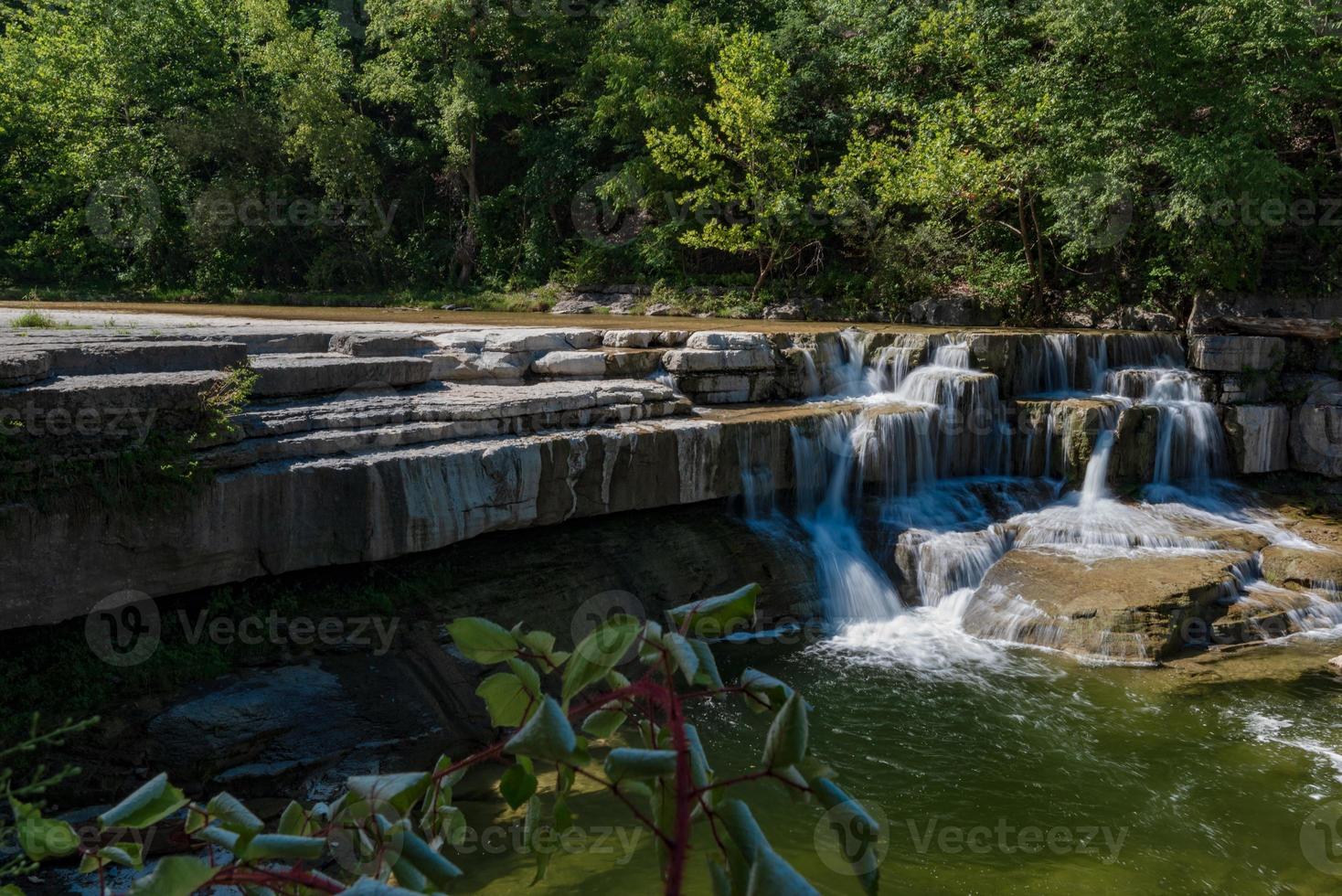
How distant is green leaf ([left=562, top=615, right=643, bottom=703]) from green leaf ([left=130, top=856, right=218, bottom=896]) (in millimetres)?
437

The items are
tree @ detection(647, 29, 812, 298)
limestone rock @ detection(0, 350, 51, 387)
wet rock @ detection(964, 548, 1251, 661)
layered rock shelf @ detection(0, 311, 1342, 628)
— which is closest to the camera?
limestone rock @ detection(0, 350, 51, 387)

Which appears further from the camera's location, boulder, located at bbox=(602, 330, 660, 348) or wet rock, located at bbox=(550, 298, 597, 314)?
wet rock, located at bbox=(550, 298, 597, 314)

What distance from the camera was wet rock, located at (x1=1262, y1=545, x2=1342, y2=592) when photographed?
935 cm

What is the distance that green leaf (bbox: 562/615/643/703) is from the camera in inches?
40.1

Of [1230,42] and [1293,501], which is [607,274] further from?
[1293,501]

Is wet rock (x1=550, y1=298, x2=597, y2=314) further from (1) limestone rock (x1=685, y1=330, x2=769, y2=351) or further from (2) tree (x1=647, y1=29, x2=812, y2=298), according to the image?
(1) limestone rock (x1=685, y1=330, x2=769, y2=351)

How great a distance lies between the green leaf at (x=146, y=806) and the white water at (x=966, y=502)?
302 inches

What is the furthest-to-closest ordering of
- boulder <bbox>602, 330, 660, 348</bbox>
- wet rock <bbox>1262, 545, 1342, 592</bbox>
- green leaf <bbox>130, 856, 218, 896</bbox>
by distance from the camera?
boulder <bbox>602, 330, 660, 348</bbox>, wet rock <bbox>1262, 545, 1342, 592</bbox>, green leaf <bbox>130, 856, 218, 896</bbox>

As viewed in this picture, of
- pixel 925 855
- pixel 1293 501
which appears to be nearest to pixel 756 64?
pixel 1293 501

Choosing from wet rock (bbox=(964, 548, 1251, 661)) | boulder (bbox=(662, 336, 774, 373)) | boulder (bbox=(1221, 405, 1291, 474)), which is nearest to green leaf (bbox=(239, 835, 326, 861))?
wet rock (bbox=(964, 548, 1251, 661))

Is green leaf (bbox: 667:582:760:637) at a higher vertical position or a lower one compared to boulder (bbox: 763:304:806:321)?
lower

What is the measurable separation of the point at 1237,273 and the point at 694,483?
924cm

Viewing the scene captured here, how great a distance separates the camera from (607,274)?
20984mm

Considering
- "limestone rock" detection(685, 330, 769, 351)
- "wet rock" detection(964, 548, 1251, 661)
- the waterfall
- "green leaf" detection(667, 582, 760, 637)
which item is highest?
"limestone rock" detection(685, 330, 769, 351)
